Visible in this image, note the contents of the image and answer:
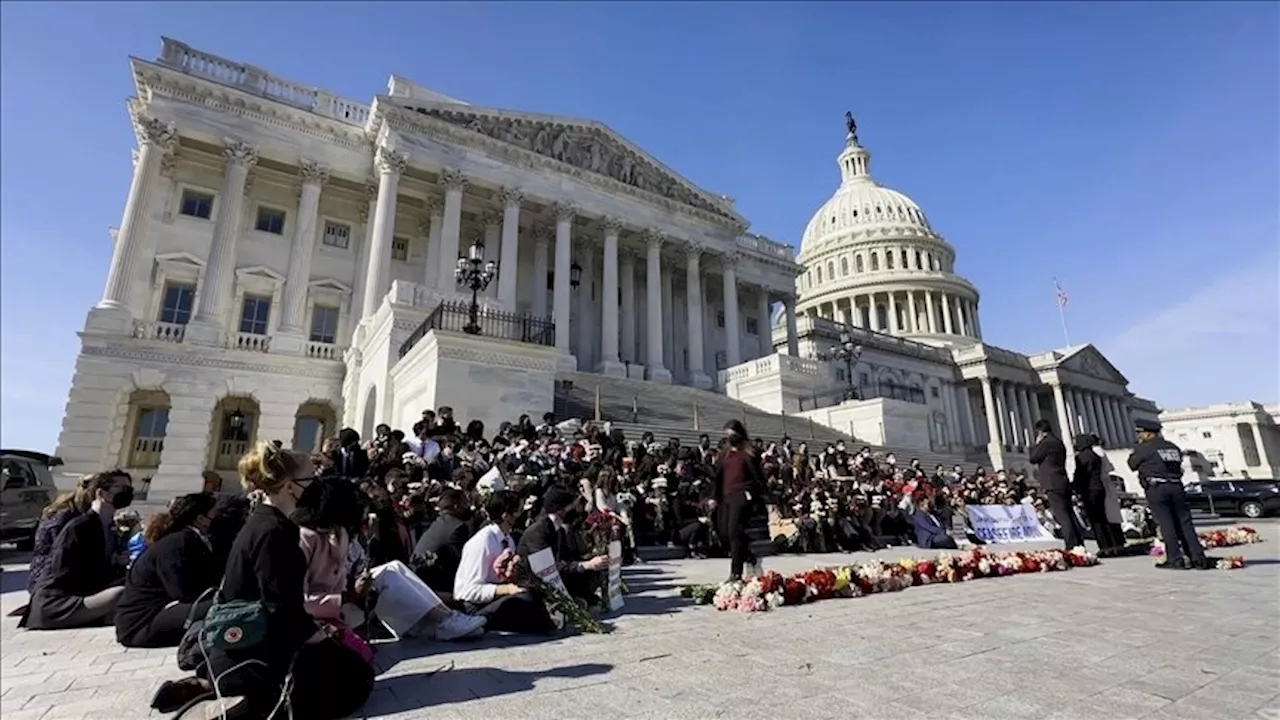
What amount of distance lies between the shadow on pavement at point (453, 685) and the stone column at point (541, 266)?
27.3 meters

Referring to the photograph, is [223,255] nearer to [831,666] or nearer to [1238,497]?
[831,666]

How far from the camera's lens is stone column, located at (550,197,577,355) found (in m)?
28.7

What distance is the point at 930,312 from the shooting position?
7162cm

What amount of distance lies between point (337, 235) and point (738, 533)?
2864 centimetres

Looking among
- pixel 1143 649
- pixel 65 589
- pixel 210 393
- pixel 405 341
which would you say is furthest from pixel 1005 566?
pixel 210 393

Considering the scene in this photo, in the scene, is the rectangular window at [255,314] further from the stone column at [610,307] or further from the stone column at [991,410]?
the stone column at [991,410]

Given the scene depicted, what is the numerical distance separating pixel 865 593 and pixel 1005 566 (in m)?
3.01

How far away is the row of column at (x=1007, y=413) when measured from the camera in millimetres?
59000

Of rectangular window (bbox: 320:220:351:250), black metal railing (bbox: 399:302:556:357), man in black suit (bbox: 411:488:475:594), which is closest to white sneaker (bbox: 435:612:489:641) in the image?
man in black suit (bbox: 411:488:475:594)

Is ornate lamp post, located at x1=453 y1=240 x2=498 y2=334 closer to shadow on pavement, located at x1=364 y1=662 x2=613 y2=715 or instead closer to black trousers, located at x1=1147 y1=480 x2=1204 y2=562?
shadow on pavement, located at x1=364 y1=662 x2=613 y2=715

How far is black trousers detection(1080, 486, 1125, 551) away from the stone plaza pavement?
3835 millimetres

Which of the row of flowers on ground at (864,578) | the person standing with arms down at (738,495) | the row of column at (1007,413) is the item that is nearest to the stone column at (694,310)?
the row of flowers on ground at (864,578)

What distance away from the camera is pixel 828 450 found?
18969 millimetres

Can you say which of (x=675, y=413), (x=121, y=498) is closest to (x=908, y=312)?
(x=675, y=413)
